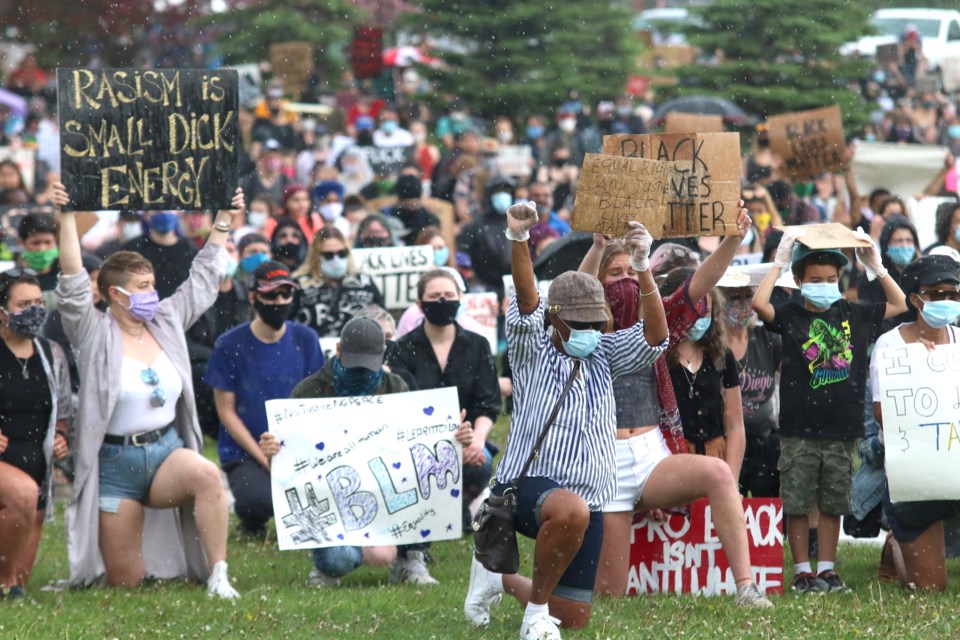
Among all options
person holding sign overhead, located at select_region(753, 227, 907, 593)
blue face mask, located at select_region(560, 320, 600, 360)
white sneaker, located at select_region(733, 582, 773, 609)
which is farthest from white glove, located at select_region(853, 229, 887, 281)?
blue face mask, located at select_region(560, 320, 600, 360)

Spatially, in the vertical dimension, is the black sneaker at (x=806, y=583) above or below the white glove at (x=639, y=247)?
below

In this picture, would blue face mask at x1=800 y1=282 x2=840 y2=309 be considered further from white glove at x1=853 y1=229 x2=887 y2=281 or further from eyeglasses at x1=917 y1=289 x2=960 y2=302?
eyeglasses at x1=917 y1=289 x2=960 y2=302

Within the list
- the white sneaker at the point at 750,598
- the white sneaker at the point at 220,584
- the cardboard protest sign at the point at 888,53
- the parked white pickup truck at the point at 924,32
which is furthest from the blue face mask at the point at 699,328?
the parked white pickup truck at the point at 924,32

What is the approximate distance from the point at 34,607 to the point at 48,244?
3927 millimetres

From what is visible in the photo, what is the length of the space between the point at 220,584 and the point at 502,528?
224 centimetres

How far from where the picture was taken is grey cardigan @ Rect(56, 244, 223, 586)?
9617 millimetres

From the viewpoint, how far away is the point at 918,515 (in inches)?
364

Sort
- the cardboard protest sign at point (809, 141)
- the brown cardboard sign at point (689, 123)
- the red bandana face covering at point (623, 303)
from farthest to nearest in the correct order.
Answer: the brown cardboard sign at point (689, 123) → the cardboard protest sign at point (809, 141) → the red bandana face covering at point (623, 303)

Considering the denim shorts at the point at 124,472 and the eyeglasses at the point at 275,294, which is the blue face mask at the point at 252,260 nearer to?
the eyeglasses at the point at 275,294

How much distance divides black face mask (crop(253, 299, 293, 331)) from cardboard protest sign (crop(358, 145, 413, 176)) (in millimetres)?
10150

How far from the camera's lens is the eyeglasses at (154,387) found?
972 centimetres

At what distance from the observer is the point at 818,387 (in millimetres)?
9516

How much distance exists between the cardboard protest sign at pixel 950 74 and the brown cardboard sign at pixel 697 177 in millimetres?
22219

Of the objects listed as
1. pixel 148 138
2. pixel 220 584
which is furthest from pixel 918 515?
pixel 148 138
